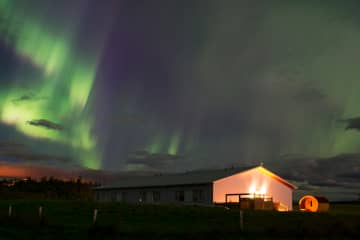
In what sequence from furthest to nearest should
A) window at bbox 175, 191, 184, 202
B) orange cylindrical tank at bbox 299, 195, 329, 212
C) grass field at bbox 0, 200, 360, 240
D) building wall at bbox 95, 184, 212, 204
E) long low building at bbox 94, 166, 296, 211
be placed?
orange cylindrical tank at bbox 299, 195, 329, 212, window at bbox 175, 191, 184, 202, building wall at bbox 95, 184, 212, 204, long low building at bbox 94, 166, 296, 211, grass field at bbox 0, 200, 360, 240

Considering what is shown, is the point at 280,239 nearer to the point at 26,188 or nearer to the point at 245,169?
the point at 245,169

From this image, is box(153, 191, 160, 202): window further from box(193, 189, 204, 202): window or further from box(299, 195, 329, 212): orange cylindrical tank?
box(299, 195, 329, 212): orange cylindrical tank

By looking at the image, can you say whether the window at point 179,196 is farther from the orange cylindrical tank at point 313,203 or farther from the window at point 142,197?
the orange cylindrical tank at point 313,203

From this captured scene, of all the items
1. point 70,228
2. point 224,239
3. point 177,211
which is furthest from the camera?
point 177,211

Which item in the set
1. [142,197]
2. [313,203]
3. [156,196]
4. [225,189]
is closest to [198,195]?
[225,189]

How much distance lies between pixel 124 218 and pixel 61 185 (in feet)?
404

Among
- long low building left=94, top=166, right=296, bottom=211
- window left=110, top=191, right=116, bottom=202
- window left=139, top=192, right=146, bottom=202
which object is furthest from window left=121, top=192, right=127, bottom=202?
window left=139, top=192, right=146, bottom=202

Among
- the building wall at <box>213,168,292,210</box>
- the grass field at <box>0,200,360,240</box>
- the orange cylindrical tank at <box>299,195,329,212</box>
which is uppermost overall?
the building wall at <box>213,168,292,210</box>

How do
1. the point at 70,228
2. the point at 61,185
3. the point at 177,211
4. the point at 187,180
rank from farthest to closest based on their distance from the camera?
1. the point at 61,185
2. the point at 187,180
3. the point at 177,211
4. the point at 70,228

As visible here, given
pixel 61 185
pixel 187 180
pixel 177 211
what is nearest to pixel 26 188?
pixel 61 185

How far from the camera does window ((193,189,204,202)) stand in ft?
178

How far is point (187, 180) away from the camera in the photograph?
57.9m

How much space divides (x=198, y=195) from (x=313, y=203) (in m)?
13.6

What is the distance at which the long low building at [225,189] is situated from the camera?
Result: 53156 millimetres
